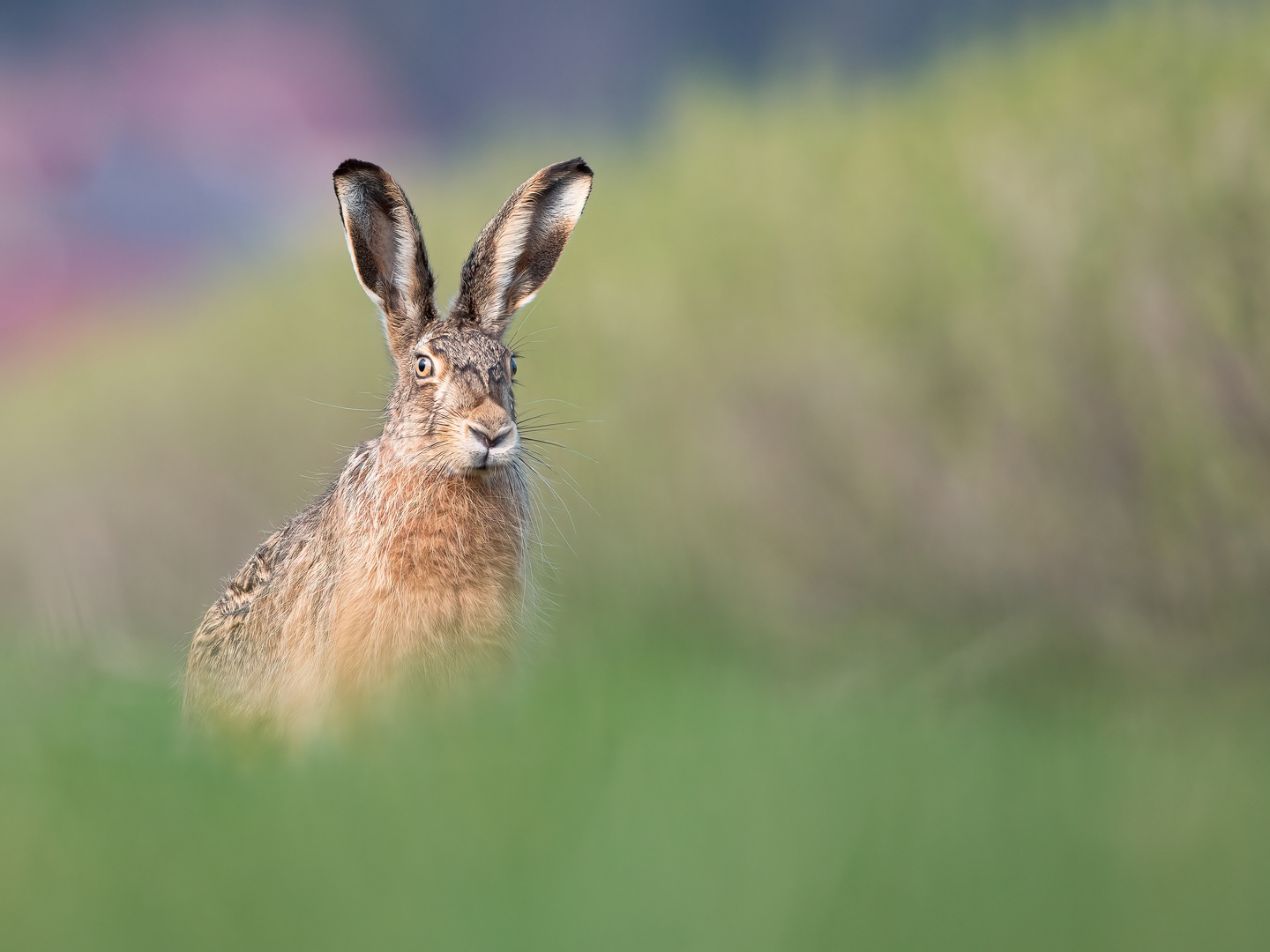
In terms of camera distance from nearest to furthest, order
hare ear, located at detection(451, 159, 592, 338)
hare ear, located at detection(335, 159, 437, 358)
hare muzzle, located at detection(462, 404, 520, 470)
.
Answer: hare muzzle, located at detection(462, 404, 520, 470) < hare ear, located at detection(335, 159, 437, 358) < hare ear, located at detection(451, 159, 592, 338)

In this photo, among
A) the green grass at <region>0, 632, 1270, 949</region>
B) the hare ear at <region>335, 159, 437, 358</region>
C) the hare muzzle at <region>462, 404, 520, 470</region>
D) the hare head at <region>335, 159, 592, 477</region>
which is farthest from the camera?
the hare ear at <region>335, 159, 437, 358</region>

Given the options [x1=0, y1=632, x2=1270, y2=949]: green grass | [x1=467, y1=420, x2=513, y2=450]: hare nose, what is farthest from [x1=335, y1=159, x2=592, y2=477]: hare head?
[x1=0, y1=632, x2=1270, y2=949]: green grass

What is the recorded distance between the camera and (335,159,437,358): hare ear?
16.8 ft

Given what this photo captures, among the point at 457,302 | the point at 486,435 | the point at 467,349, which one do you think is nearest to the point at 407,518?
the point at 486,435

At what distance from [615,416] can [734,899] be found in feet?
22.0

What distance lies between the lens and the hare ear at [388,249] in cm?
511

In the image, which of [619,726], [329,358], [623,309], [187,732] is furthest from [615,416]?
[619,726]

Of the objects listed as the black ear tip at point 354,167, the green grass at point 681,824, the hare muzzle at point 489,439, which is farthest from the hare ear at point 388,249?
the green grass at point 681,824

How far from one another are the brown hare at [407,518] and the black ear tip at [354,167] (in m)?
0.01

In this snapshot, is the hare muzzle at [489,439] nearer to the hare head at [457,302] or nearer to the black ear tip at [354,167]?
the hare head at [457,302]

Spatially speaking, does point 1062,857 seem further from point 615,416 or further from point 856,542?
point 615,416

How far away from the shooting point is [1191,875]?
2059mm

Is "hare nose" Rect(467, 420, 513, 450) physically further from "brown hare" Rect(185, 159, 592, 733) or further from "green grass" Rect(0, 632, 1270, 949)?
"green grass" Rect(0, 632, 1270, 949)

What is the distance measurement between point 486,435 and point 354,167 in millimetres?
1196
